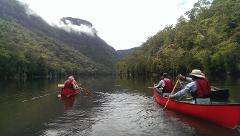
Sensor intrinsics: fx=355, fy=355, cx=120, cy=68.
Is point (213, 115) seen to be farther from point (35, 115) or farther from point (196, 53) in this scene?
point (196, 53)

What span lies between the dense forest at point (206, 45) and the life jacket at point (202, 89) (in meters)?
74.0

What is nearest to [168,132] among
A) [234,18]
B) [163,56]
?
[234,18]

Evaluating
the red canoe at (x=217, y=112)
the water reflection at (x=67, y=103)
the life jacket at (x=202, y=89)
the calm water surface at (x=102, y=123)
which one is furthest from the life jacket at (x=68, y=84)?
the life jacket at (x=202, y=89)

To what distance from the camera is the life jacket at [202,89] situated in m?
22.1

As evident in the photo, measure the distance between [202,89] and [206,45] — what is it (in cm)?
8506

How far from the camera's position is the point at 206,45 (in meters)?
104

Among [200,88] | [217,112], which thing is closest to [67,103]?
[200,88]

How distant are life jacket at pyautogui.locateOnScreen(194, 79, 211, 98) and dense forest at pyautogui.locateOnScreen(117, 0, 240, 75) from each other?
7402cm

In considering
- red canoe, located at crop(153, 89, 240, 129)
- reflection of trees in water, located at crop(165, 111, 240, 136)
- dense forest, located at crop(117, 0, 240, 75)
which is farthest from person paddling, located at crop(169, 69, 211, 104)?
dense forest, located at crop(117, 0, 240, 75)

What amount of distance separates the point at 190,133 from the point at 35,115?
40.4 feet

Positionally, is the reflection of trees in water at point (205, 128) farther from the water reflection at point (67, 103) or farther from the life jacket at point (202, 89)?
the water reflection at point (67, 103)

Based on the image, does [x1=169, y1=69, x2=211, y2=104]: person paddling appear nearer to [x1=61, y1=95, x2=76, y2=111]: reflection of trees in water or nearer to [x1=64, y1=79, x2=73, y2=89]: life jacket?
[x1=61, y1=95, x2=76, y2=111]: reflection of trees in water

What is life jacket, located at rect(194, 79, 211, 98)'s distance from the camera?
22.1 m

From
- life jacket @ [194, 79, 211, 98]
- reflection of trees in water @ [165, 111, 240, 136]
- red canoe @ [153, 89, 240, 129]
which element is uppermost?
life jacket @ [194, 79, 211, 98]
